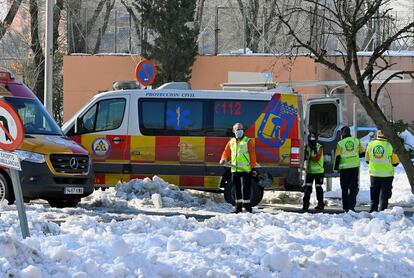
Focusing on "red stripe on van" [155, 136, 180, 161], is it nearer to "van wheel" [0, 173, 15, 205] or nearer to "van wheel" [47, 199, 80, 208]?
"van wheel" [47, 199, 80, 208]

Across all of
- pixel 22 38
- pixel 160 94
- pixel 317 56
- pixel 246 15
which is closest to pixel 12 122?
pixel 317 56

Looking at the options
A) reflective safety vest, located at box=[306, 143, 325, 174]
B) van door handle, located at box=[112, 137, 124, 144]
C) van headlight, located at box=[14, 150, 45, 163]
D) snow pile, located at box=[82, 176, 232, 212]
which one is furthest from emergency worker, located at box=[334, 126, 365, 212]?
van headlight, located at box=[14, 150, 45, 163]

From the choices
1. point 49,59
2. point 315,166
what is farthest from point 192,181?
point 49,59

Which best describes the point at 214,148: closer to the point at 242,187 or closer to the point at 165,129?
the point at 165,129

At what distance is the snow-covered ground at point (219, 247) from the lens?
22.0 feet

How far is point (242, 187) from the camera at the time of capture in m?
14.1

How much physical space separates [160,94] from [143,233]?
756 cm

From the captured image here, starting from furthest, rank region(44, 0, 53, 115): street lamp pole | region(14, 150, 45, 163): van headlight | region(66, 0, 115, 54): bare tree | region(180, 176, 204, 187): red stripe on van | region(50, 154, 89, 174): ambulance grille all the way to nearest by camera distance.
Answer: region(66, 0, 115, 54): bare tree, region(44, 0, 53, 115): street lamp pole, region(180, 176, 204, 187): red stripe on van, region(50, 154, 89, 174): ambulance grille, region(14, 150, 45, 163): van headlight

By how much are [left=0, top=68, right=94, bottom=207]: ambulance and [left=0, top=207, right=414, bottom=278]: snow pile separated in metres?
2.78

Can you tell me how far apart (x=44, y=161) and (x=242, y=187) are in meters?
3.47

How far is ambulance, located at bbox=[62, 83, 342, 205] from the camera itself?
16.2 m

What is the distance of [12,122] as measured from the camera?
7.84m

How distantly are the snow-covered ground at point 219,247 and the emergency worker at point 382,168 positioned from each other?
2655 millimetres

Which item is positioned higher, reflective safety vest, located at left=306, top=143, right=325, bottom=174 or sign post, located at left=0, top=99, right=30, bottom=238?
sign post, located at left=0, top=99, right=30, bottom=238
